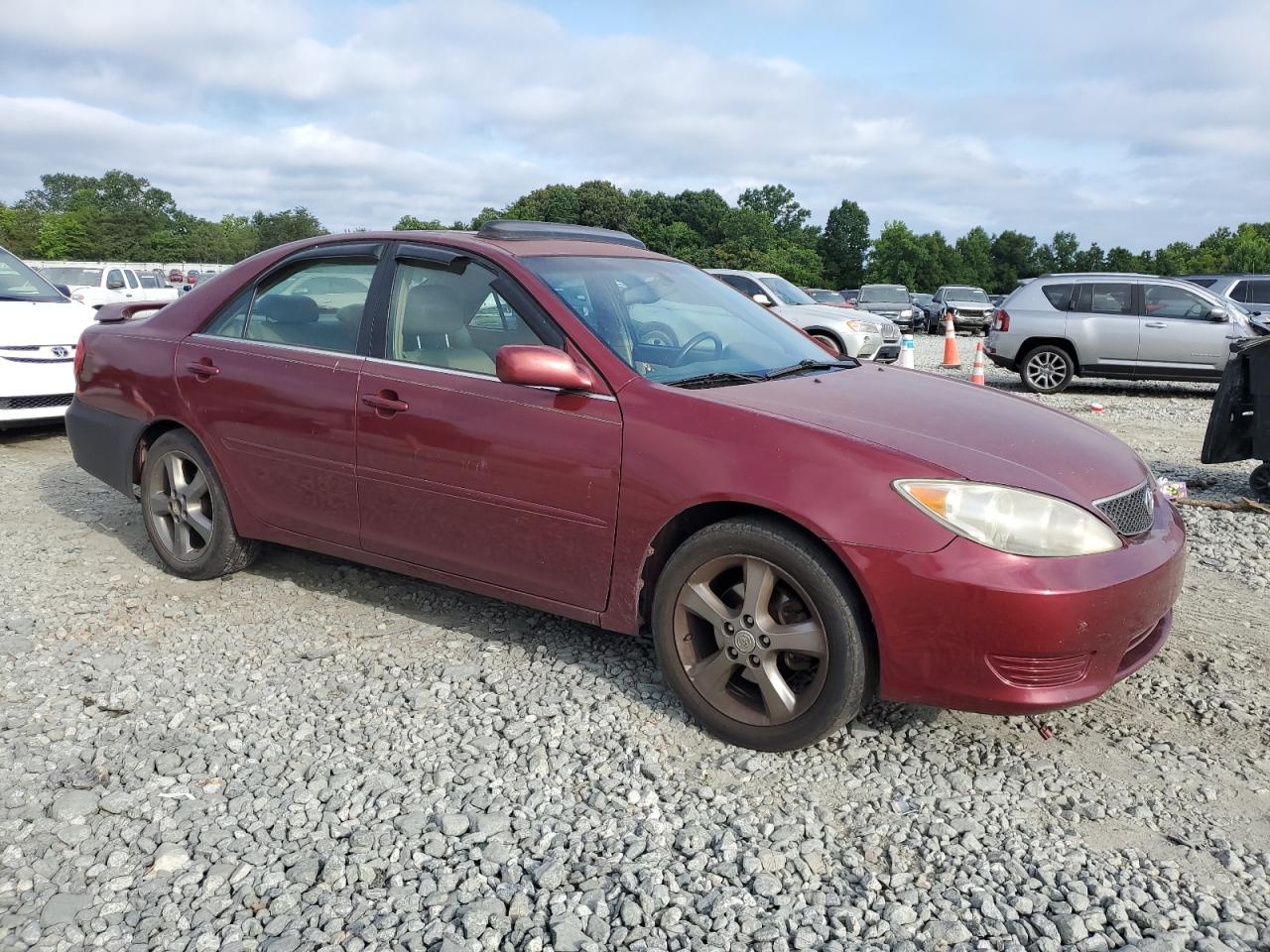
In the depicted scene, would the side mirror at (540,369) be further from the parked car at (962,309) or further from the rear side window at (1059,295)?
the parked car at (962,309)

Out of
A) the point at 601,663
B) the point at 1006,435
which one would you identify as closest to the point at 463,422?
the point at 601,663

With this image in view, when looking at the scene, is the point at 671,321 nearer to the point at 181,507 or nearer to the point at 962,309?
the point at 181,507

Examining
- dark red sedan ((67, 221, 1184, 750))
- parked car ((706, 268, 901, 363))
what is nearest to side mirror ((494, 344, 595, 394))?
dark red sedan ((67, 221, 1184, 750))

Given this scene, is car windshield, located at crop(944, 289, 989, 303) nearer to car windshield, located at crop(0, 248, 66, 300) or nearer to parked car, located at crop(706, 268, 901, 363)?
parked car, located at crop(706, 268, 901, 363)

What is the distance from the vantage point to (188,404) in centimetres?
474

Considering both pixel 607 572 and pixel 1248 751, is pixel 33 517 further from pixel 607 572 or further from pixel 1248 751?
pixel 1248 751

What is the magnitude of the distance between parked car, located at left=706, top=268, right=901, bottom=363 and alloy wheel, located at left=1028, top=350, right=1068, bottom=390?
2.23 metres

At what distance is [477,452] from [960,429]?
1664mm

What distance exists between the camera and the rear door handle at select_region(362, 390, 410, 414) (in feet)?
13.1

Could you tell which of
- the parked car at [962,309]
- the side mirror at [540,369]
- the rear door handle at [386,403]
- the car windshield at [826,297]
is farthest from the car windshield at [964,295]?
the side mirror at [540,369]

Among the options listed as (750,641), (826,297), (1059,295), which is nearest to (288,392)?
(750,641)

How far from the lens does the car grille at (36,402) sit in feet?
27.0

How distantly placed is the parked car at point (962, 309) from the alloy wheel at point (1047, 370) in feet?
54.7

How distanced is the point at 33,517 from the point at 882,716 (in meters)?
5.11
